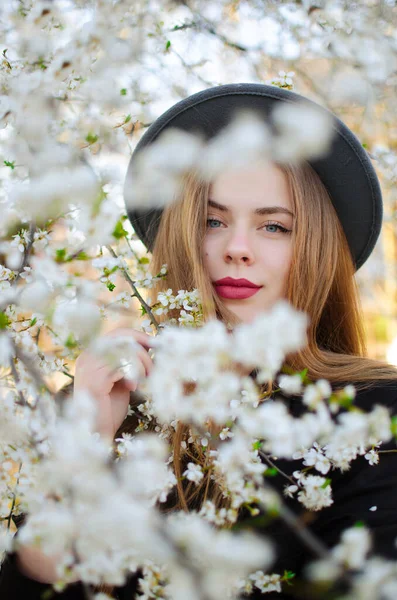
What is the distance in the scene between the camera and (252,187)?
5.64 ft

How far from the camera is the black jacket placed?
1361mm

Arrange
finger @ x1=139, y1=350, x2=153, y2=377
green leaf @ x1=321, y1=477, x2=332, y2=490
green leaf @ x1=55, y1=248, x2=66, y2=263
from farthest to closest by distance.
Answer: finger @ x1=139, y1=350, x2=153, y2=377
green leaf @ x1=321, y1=477, x2=332, y2=490
green leaf @ x1=55, y1=248, x2=66, y2=263

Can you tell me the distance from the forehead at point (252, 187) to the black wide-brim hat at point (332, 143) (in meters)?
0.15

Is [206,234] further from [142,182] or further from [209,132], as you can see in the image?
[142,182]

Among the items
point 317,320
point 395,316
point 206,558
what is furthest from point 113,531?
point 395,316

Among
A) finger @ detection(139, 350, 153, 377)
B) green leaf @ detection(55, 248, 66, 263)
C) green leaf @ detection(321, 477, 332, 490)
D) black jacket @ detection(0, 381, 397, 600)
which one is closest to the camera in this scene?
green leaf @ detection(55, 248, 66, 263)

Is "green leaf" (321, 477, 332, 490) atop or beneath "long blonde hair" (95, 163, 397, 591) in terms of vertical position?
beneath

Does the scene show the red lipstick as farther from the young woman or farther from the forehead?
the forehead

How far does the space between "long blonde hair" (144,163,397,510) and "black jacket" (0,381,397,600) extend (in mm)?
246

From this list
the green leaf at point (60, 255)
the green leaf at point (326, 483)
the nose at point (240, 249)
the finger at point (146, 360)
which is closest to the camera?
the green leaf at point (60, 255)

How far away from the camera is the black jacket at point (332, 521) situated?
4.47 ft

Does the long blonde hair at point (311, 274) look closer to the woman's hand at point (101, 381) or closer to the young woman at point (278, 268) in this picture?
the young woman at point (278, 268)

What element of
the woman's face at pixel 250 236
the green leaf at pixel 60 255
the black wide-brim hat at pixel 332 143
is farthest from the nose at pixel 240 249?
the green leaf at pixel 60 255

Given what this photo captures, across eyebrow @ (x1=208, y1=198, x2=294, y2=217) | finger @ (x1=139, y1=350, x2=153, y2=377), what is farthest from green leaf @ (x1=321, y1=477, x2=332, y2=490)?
eyebrow @ (x1=208, y1=198, x2=294, y2=217)
